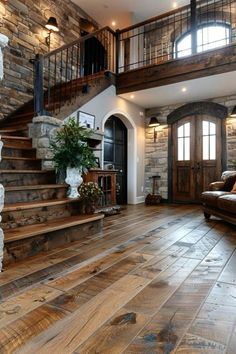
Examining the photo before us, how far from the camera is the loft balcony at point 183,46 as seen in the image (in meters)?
4.57

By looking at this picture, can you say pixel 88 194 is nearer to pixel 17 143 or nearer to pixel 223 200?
pixel 17 143

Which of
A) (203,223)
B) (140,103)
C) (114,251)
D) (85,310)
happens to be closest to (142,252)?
(114,251)

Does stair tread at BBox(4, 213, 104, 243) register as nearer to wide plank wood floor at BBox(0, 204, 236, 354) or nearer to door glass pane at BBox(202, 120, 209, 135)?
wide plank wood floor at BBox(0, 204, 236, 354)

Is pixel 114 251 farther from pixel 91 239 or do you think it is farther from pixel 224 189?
pixel 224 189

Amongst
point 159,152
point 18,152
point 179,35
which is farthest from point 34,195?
point 179,35

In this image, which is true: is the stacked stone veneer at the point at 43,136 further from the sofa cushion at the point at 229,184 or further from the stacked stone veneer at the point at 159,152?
the stacked stone veneer at the point at 159,152

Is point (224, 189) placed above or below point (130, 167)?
below

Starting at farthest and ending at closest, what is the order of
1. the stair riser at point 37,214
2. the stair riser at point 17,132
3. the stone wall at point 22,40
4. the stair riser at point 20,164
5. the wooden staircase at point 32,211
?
the stone wall at point 22,40, the stair riser at point 17,132, the stair riser at point 20,164, the stair riser at point 37,214, the wooden staircase at point 32,211

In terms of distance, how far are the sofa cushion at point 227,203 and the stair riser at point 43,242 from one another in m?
1.83

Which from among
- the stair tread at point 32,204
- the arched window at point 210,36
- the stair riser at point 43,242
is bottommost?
the stair riser at point 43,242

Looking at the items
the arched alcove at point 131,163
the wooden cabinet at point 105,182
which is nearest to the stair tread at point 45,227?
the wooden cabinet at point 105,182

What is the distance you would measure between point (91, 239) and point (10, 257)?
3.12 ft

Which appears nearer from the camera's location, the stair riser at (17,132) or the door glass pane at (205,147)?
the stair riser at (17,132)

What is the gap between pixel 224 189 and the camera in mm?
4102
